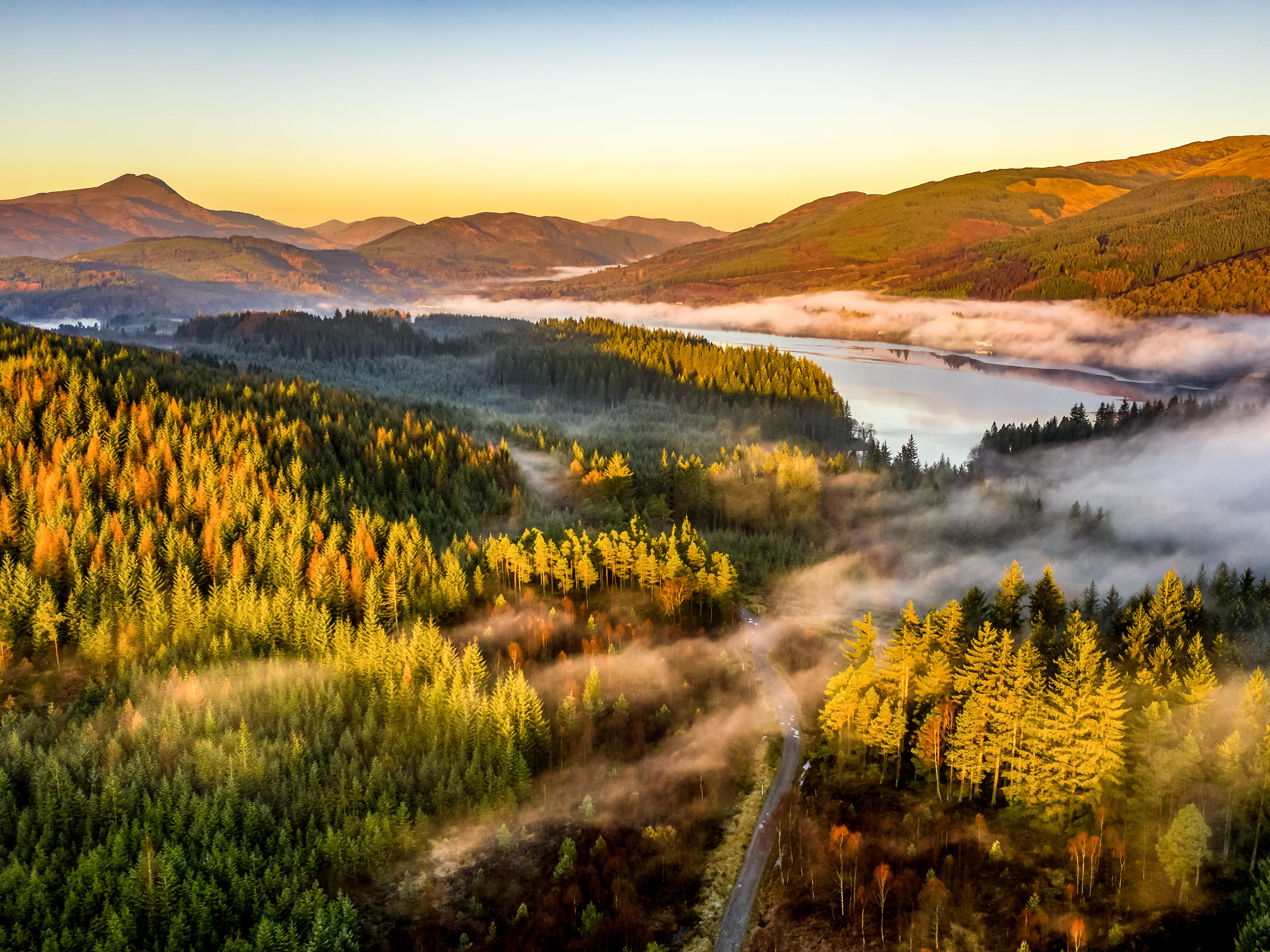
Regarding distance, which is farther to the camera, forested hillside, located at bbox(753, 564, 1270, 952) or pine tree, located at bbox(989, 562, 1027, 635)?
pine tree, located at bbox(989, 562, 1027, 635)

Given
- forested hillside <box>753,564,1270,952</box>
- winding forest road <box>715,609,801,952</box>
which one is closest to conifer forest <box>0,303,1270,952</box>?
forested hillside <box>753,564,1270,952</box>

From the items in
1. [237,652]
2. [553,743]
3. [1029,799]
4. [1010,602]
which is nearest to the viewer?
[1029,799]

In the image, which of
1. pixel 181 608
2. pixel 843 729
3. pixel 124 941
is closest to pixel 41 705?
pixel 181 608

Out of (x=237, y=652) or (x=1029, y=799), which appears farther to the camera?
(x=237, y=652)

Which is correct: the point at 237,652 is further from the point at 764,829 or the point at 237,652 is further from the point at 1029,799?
the point at 1029,799

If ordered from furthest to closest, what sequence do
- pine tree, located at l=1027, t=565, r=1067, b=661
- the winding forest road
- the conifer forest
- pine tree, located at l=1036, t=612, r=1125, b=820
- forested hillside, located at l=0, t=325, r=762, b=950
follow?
1. pine tree, located at l=1027, t=565, r=1067, b=661
2. pine tree, located at l=1036, t=612, r=1125, b=820
3. the winding forest road
4. forested hillside, located at l=0, t=325, r=762, b=950
5. the conifer forest

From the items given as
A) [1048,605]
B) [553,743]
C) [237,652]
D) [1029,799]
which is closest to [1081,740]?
[1029,799]

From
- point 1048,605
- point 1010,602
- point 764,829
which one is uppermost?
point 1010,602

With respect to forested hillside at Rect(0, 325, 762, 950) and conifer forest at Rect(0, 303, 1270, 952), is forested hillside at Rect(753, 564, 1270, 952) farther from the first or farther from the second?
forested hillside at Rect(0, 325, 762, 950)
